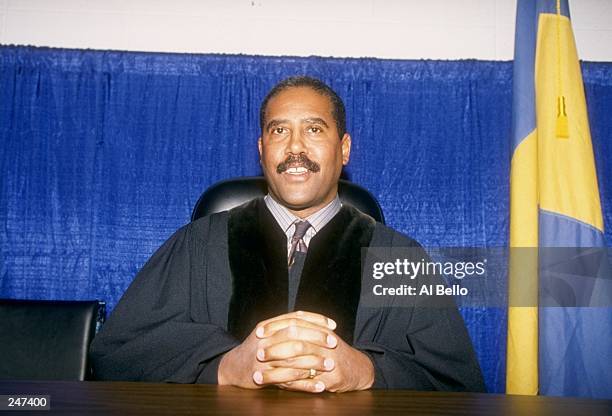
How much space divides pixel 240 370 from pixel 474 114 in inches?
80.5

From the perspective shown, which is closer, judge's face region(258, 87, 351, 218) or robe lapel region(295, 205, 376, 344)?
robe lapel region(295, 205, 376, 344)

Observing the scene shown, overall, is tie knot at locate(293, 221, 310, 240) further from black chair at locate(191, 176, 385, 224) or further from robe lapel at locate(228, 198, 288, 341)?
black chair at locate(191, 176, 385, 224)

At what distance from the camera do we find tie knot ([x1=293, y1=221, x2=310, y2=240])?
5.80 feet

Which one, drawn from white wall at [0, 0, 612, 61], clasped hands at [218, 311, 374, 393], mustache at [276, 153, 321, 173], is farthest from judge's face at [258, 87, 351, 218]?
white wall at [0, 0, 612, 61]

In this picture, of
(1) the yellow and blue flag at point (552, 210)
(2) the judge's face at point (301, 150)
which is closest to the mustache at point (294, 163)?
(2) the judge's face at point (301, 150)

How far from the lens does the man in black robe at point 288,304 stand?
3.93 feet

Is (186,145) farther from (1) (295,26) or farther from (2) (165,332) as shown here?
(2) (165,332)

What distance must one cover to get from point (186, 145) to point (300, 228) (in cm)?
118

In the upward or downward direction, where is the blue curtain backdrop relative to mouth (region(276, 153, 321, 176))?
upward

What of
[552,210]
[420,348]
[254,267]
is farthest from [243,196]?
[552,210]

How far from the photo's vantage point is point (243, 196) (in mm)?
1838

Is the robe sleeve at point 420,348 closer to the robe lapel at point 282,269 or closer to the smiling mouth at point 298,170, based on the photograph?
the robe lapel at point 282,269

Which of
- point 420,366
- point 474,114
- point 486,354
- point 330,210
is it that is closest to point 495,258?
point 486,354

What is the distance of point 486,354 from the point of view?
2.59 m
